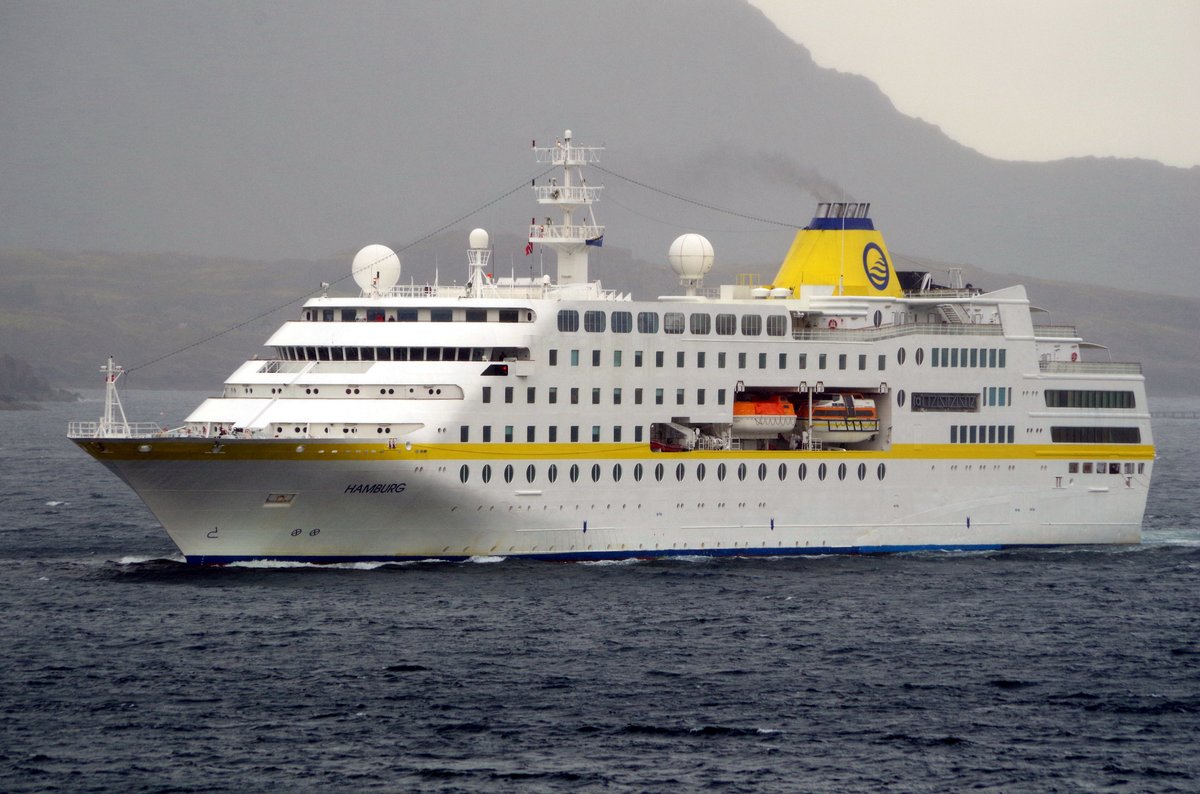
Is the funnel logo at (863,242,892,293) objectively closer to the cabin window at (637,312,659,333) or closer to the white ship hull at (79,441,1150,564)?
the white ship hull at (79,441,1150,564)

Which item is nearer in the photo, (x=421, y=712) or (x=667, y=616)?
(x=421, y=712)

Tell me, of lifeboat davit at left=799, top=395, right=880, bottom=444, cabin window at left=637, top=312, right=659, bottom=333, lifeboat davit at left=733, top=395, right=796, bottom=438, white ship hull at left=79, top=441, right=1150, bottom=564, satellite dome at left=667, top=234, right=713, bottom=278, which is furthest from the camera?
satellite dome at left=667, top=234, right=713, bottom=278

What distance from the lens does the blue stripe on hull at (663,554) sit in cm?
3988

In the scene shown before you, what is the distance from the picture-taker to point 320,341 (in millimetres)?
41094

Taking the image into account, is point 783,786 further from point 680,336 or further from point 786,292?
point 786,292

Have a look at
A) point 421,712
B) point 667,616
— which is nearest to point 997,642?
point 667,616

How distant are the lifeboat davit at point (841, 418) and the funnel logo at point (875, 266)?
4.13 metres

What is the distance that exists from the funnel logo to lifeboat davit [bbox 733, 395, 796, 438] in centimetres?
542

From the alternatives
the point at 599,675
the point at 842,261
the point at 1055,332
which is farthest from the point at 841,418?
the point at 599,675

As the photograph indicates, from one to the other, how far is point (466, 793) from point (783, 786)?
201 inches

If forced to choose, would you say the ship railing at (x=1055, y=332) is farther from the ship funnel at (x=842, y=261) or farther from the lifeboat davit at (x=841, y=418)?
the lifeboat davit at (x=841, y=418)

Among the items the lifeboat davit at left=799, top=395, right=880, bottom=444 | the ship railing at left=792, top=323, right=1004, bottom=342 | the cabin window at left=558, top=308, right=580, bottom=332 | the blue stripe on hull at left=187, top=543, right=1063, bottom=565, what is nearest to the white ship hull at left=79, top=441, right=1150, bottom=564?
the blue stripe on hull at left=187, top=543, right=1063, bottom=565

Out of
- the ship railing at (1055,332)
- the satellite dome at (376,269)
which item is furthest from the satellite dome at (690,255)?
the ship railing at (1055,332)

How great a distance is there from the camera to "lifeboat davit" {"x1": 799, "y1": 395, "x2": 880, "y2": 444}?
146 feet
